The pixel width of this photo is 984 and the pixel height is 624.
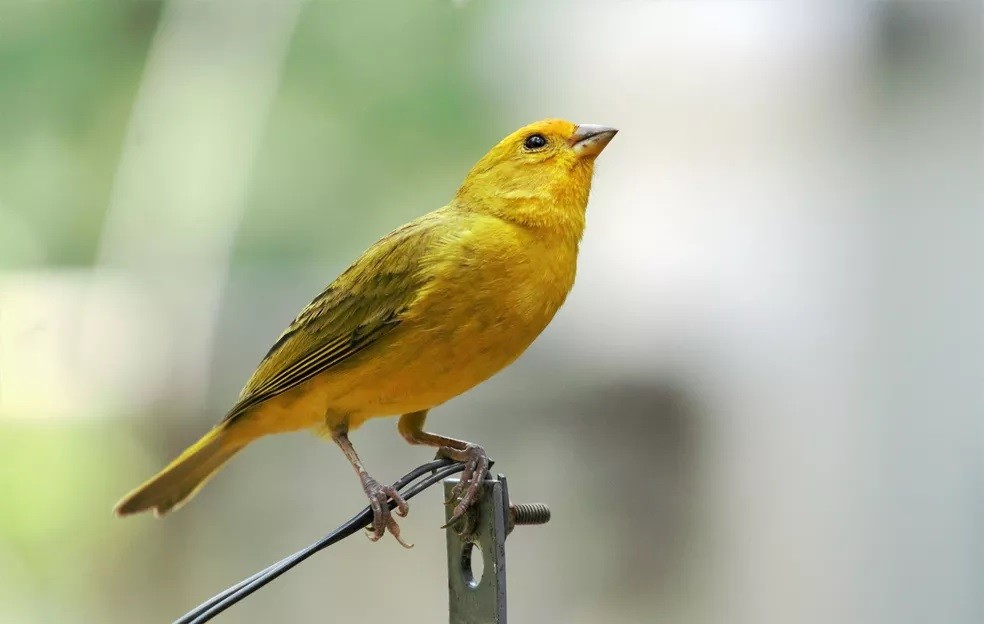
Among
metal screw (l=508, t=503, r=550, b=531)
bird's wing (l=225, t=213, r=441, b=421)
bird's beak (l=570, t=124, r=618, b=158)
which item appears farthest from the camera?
bird's beak (l=570, t=124, r=618, b=158)

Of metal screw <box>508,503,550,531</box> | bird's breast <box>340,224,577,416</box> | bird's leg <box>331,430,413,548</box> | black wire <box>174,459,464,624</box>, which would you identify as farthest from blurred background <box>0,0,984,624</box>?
black wire <box>174,459,464,624</box>

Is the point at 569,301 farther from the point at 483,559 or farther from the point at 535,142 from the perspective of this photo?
the point at 483,559

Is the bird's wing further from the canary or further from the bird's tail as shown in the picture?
the bird's tail

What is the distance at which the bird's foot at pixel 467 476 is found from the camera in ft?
4.86

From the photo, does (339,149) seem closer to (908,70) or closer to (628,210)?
(628,210)

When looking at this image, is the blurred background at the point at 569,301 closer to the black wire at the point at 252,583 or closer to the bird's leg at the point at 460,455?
the bird's leg at the point at 460,455

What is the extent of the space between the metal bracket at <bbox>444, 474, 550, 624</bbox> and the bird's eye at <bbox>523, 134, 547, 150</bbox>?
958mm

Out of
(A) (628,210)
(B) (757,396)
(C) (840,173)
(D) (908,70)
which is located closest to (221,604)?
(A) (628,210)

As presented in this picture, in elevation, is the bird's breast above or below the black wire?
above

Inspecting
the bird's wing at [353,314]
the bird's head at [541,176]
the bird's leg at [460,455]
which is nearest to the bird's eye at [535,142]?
the bird's head at [541,176]

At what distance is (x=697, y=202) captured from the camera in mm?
3711

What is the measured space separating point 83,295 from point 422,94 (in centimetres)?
117

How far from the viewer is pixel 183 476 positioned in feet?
7.46

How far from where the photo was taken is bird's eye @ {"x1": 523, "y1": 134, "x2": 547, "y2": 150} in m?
2.26
